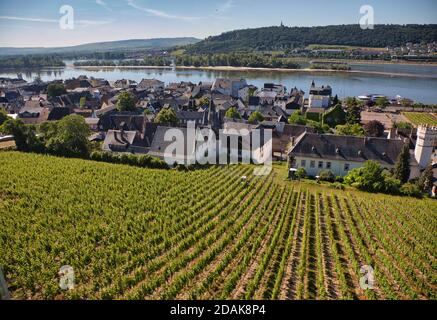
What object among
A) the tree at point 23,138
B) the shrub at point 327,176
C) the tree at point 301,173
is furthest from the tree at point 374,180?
the tree at point 23,138

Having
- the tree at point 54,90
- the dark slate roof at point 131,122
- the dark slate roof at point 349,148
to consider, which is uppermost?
the tree at point 54,90

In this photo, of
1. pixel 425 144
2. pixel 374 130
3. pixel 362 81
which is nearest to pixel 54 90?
pixel 374 130

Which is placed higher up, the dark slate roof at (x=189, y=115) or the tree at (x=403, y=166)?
the dark slate roof at (x=189, y=115)

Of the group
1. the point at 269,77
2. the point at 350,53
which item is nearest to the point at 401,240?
the point at 269,77

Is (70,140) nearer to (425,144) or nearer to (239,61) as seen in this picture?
(425,144)

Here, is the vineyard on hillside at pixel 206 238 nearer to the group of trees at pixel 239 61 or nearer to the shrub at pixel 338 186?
the shrub at pixel 338 186

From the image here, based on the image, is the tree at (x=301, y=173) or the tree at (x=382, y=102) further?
the tree at (x=382, y=102)
